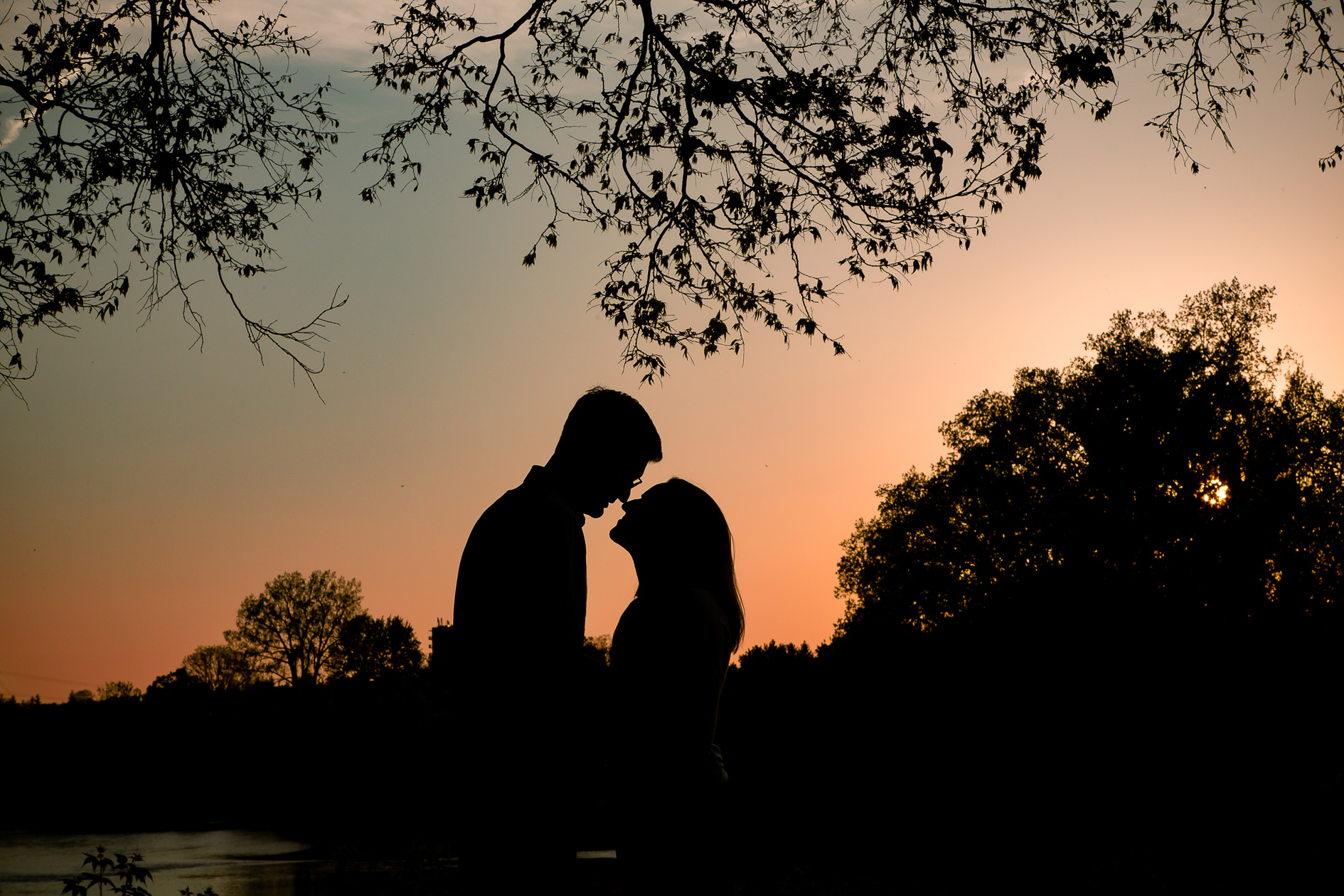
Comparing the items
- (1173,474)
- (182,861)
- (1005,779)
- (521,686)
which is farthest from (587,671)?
(1173,474)

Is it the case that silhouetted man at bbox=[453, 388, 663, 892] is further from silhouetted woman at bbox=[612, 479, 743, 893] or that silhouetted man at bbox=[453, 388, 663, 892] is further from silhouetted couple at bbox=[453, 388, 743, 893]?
silhouetted woman at bbox=[612, 479, 743, 893]

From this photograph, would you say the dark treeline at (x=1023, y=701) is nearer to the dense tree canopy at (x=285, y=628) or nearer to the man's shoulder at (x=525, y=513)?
the man's shoulder at (x=525, y=513)

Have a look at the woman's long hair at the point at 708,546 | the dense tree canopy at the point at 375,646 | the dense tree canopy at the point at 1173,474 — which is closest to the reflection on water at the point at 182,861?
the woman's long hair at the point at 708,546

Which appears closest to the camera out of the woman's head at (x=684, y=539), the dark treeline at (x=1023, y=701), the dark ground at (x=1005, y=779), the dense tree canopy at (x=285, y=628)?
the woman's head at (x=684, y=539)

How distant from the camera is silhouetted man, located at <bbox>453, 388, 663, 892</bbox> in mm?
2463

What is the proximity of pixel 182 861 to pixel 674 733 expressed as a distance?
1793 cm

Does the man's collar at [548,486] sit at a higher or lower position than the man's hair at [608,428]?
lower

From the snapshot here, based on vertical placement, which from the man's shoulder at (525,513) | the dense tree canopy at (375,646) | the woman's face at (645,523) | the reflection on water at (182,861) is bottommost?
the reflection on water at (182,861)

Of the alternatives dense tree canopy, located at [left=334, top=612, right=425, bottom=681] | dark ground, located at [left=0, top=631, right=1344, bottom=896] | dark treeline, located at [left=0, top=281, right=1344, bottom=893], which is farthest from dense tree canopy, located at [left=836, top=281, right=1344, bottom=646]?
dense tree canopy, located at [left=334, top=612, right=425, bottom=681]

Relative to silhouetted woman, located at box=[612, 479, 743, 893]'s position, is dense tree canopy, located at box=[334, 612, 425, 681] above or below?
above

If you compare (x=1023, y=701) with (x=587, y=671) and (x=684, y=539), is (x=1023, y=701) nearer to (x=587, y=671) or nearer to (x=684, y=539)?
(x=684, y=539)

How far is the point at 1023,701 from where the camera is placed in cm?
1193

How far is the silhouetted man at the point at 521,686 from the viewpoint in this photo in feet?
8.08

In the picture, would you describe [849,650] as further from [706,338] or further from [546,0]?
[546,0]
